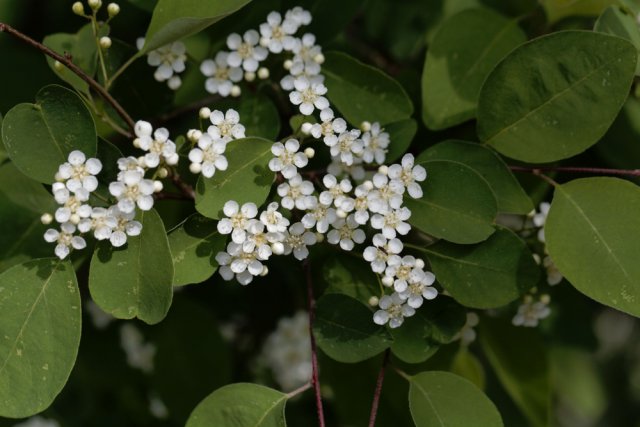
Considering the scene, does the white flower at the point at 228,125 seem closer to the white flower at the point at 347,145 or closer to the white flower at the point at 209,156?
the white flower at the point at 209,156

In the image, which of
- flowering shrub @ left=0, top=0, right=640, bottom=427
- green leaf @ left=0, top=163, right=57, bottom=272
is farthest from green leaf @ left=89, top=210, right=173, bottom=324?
green leaf @ left=0, top=163, right=57, bottom=272

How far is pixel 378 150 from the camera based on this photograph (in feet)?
6.99

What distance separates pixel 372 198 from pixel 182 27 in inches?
24.0

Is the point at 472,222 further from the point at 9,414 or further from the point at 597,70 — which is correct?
the point at 9,414

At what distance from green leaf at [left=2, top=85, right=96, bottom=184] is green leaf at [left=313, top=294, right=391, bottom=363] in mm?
713

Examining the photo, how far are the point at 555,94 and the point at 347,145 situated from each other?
558 mm

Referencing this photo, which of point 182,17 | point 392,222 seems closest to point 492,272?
point 392,222

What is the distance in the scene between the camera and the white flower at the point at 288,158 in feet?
6.36

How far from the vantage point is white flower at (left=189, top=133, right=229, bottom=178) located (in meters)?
1.89

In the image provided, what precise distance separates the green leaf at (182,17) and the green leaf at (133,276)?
43 centimetres

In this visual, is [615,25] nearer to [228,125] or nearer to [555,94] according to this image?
[555,94]

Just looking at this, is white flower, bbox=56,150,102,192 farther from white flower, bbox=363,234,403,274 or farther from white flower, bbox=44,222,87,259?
white flower, bbox=363,234,403,274

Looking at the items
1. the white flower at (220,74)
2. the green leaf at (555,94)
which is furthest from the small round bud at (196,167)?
the green leaf at (555,94)

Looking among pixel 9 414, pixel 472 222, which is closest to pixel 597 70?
pixel 472 222
